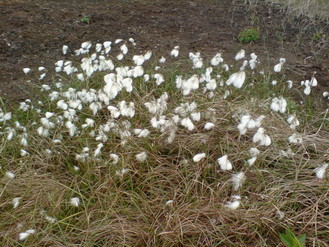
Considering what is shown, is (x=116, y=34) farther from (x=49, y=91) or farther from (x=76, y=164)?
(x=76, y=164)

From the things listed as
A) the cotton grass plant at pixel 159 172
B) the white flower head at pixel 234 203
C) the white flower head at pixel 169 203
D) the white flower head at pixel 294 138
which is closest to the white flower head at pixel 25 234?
the cotton grass plant at pixel 159 172

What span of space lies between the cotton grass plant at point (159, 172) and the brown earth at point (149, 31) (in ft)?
2.47

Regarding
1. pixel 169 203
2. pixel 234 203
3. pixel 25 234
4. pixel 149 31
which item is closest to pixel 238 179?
pixel 234 203

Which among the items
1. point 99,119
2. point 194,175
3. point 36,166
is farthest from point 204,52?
point 36,166

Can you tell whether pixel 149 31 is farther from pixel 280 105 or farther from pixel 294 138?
pixel 294 138

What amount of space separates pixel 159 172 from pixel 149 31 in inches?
81.4

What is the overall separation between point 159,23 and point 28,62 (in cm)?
143

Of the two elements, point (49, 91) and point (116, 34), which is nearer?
point (49, 91)

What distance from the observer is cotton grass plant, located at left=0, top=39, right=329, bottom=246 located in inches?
74.0

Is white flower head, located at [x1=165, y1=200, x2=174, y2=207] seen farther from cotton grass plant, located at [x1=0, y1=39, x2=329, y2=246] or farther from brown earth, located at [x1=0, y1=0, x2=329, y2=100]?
brown earth, located at [x1=0, y1=0, x2=329, y2=100]

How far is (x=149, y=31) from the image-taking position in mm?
3910

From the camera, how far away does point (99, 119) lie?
2.63m

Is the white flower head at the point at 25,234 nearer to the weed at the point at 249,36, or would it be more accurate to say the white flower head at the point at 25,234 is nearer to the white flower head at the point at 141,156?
the white flower head at the point at 141,156

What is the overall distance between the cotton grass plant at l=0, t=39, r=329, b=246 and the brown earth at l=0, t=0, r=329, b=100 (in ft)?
2.47
